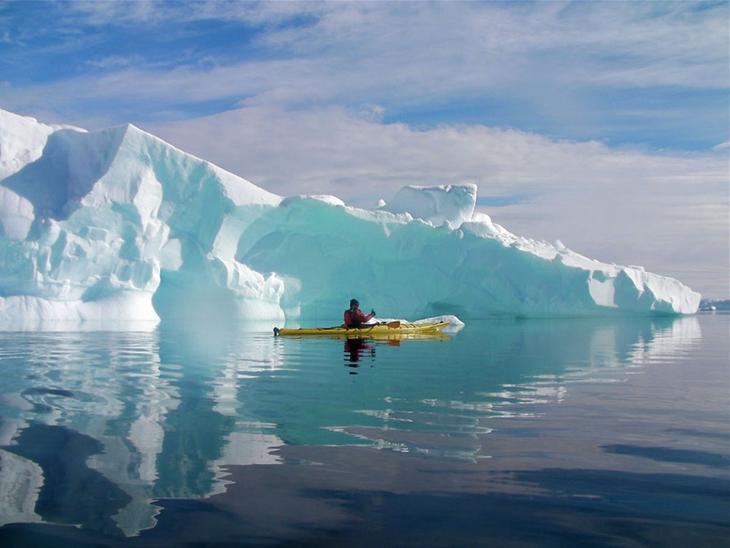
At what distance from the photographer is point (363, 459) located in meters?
4.45

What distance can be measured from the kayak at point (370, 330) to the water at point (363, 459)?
6633 mm

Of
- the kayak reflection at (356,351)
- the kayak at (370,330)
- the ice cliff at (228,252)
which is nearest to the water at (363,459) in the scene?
the kayak reflection at (356,351)

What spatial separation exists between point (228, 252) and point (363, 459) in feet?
72.6

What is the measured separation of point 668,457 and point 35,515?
3.73m

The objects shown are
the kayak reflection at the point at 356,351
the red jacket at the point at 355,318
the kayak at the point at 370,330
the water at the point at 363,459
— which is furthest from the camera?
the red jacket at the point at 355,318

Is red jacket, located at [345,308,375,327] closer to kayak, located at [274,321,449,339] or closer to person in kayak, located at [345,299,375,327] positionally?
person in kayak, located at [345,299,375,327]

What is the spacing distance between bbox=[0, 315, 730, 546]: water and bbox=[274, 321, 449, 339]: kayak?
21.8ft

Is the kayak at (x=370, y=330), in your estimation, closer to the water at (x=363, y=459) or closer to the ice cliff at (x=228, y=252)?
the water at (x=363, y=459)

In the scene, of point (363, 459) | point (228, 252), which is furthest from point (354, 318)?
point (363, 459)

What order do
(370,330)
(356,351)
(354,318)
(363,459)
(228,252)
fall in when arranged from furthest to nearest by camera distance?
(228,252) → (370,330) → (354,318) → (356,351) → (363,459)

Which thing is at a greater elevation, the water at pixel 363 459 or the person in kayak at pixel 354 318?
the person in kayak at pixel 354 318

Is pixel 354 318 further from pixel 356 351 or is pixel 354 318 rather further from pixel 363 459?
pixel 363 459

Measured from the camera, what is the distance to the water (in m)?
3.28

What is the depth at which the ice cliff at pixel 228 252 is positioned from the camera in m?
22.2
